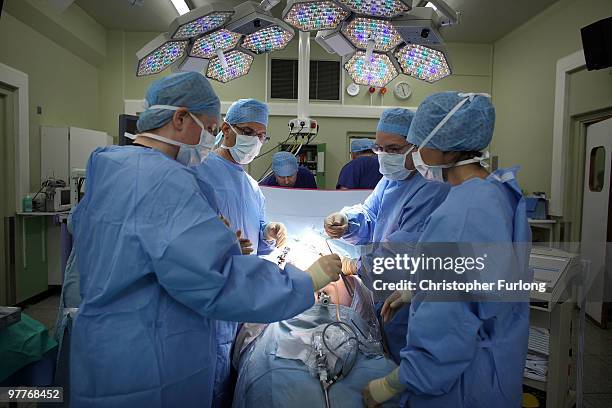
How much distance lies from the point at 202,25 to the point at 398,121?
921mm

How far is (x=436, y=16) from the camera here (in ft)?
5.59

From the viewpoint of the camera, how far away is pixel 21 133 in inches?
163

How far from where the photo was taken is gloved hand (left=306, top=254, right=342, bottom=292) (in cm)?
120

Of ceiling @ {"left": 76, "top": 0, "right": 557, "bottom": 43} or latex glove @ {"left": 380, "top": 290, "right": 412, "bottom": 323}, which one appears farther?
ceiling @ {"left": 76, "top": 0, "right": 557, "bottom": 43}

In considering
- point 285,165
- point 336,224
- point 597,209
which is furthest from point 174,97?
point 597,209

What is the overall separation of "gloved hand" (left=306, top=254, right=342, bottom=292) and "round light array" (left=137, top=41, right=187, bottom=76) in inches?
46.8

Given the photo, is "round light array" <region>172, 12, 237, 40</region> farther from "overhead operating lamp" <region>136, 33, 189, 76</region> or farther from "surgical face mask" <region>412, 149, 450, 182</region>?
"surgical face mask" <region>412, 149, 450, 182</region>

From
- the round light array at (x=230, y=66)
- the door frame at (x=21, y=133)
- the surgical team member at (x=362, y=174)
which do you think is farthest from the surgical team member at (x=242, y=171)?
the door frame at (x=21, y=133)

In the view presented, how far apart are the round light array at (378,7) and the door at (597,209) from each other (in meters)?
3.18

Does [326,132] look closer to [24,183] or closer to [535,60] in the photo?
[535,60]

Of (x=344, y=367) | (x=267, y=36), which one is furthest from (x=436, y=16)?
(x=344, y=367)

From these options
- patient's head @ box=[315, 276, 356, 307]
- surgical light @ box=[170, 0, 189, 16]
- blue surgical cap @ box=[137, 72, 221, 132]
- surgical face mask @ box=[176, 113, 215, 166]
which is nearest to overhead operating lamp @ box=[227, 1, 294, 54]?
blue surgical cap @ box=[137, 72, 221, 132]

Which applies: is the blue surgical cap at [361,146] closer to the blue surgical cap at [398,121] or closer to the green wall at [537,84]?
the blue surgical cap at [398,121]

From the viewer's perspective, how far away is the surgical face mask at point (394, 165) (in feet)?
5.81
